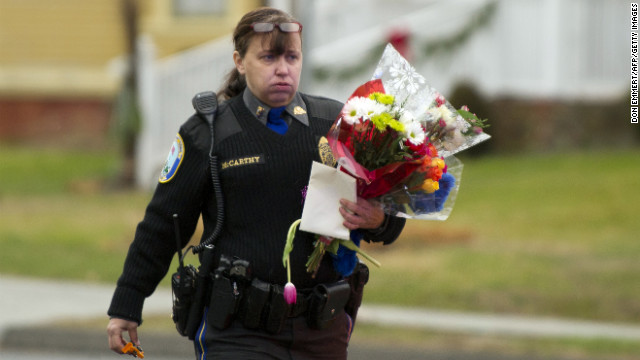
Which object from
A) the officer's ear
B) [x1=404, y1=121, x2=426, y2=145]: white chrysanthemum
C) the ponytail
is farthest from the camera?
the ponytail

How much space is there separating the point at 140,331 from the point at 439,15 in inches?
423

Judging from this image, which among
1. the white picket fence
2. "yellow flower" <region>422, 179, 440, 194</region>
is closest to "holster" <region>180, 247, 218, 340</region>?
"yellow flower" <region>422, 179, 440, 194</region>

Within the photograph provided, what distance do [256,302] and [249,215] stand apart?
0.29 meters

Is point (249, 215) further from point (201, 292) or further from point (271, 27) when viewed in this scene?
point (271, 27)

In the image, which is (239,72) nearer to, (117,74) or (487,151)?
(487,151)

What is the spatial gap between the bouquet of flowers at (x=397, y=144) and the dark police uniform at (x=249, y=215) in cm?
9

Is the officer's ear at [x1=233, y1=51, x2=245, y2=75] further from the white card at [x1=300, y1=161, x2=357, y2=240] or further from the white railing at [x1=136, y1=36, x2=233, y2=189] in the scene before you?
the white railing at [x1=136, y1=36, x2=233, y2=189]

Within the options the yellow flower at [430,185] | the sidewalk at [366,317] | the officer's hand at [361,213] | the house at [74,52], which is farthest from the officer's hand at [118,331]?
the house at [74,52]

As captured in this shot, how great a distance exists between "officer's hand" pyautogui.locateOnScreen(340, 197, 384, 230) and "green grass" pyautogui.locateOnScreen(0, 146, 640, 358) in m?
5.31

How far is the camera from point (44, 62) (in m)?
25.3

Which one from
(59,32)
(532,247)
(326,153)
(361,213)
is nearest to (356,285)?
(361,213)

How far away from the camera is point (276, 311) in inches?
163

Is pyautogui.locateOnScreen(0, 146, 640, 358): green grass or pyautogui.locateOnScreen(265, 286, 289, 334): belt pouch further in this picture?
pyautogui.locateOnScreen(0, 146, 640, 358): green grass

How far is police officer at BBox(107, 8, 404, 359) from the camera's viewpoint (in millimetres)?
4191
